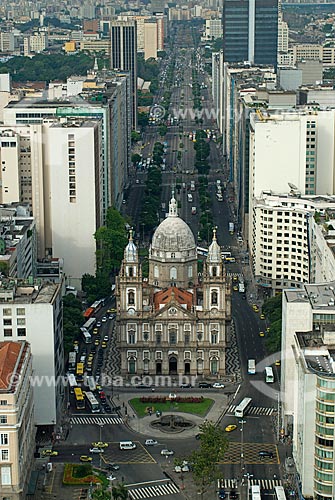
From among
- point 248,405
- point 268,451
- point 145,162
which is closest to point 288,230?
point 248,405

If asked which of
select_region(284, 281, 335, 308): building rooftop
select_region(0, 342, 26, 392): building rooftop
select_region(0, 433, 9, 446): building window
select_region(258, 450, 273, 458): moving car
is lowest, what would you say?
select_region(258, 450, 273, 458): moving car

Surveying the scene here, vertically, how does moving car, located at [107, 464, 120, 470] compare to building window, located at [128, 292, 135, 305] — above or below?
below

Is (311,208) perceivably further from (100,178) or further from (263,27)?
→ (263,27)

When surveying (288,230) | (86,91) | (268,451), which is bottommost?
(268,451)

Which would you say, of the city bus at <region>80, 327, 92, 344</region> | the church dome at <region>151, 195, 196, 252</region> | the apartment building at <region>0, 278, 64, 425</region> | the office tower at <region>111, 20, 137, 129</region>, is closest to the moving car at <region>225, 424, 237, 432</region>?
the apartment building at <region>0, 278, 64, 425</region>

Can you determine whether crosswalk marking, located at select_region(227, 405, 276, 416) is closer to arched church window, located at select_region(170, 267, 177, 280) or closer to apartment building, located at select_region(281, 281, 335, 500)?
apartment building, located at select_region(281, 281, 335, 500)

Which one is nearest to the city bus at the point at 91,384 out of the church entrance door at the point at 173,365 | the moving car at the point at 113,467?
the church entrance door at the point at 173,365
